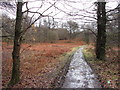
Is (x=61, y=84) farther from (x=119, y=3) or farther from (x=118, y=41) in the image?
(x=119, y=3)

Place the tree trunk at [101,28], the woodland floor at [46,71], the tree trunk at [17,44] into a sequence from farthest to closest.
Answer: the tree trunk at [101,28] → the woodland floor at [46,71] → the tree trunk at [17,44]

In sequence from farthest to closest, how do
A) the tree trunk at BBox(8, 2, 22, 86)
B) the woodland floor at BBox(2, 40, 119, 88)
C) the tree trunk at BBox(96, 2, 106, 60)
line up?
the tree trunk at BBox(96, 2, 106, 60)
the woodland floor at BBox(2, 40, 119, 88)
the tree trunk at BBox(8, 2, 22, 86)

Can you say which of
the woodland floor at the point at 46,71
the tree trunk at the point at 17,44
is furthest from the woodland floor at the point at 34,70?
the tree trunk at the point at 17,44

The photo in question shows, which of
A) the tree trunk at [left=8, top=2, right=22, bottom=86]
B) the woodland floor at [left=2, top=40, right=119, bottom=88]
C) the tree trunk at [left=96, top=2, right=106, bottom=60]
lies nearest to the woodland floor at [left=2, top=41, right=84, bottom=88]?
the woodland floor at [left=2, top=40, right=119, bottom=88]

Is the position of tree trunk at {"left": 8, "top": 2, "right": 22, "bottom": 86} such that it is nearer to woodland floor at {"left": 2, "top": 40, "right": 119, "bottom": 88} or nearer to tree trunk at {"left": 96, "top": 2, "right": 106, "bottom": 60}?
woodland floor at {"left": 2, "top": 40, "right": 119, "bottom": 88}

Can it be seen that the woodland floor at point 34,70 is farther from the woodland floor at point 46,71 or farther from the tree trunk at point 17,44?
Result: the tree trunk at point 17,44

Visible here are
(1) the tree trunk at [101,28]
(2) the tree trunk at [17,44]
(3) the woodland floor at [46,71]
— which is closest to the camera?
(2) the tree trunk at [17,44]

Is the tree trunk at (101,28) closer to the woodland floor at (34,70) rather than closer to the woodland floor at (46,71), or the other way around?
the woodland floor at (46,71)

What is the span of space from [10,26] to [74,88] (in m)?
4.39

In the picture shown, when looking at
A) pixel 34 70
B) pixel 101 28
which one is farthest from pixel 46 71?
pixel 101 28

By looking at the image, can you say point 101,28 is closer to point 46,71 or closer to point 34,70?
point 46,71

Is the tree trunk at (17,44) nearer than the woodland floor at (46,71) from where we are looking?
Yes

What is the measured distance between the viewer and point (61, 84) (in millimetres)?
5367

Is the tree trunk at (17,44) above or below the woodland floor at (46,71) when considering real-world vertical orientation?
above
